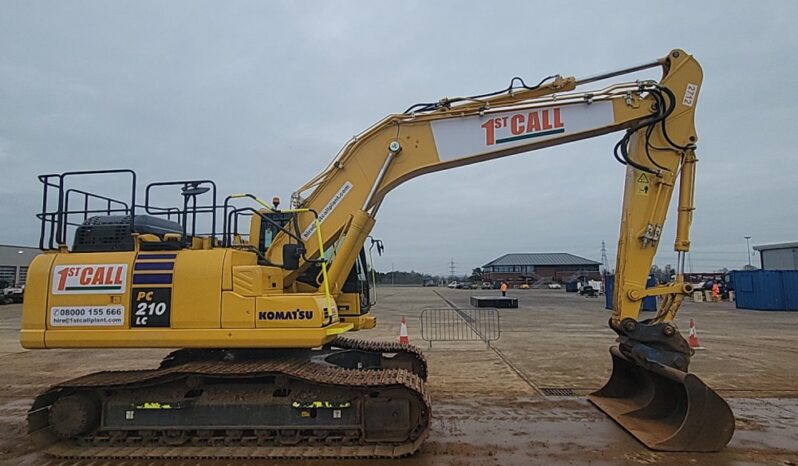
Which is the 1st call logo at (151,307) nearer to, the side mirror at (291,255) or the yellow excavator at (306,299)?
the yellow excavator at (306,299)

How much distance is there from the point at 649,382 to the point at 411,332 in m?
10.6

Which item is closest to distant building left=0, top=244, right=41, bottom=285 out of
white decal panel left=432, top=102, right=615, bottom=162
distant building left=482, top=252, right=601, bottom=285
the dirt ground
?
the dirt ground

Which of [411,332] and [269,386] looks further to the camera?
[411,332]

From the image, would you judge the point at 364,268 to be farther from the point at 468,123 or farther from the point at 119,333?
the point at 119,333

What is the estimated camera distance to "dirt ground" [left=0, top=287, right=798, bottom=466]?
18.6 ft

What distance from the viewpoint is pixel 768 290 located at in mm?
27344

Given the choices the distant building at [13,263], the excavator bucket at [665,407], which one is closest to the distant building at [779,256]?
the excavator bucket at [665,407]

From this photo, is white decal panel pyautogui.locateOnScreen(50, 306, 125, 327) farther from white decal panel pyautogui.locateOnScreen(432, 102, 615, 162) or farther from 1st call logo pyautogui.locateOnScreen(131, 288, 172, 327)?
white decal panel pyautogui.locateOnScreen(432, 102, 615, 162)

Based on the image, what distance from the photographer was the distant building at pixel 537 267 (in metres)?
87.9

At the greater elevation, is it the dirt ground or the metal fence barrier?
the metal fence barrier

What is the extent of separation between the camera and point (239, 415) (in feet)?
19.2

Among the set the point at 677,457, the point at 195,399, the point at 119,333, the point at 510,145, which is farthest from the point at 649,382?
the point at 119,333

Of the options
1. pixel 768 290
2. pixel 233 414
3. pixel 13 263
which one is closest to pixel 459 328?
pixel 233 414

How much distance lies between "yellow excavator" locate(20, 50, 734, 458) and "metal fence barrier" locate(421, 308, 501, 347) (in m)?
7.94
